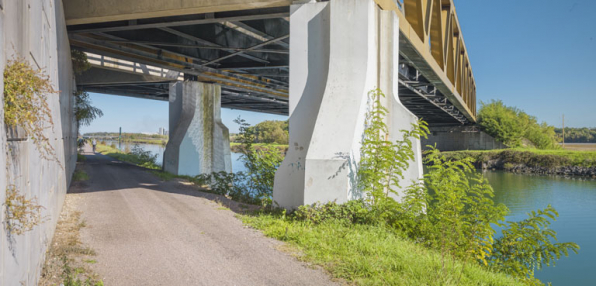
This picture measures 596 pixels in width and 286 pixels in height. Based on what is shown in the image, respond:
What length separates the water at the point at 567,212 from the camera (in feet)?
31.7

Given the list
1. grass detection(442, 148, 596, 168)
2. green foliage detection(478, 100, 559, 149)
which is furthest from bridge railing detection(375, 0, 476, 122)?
green foliage detection(478, 100, 559, 149)

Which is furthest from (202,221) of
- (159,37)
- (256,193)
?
(159,37)

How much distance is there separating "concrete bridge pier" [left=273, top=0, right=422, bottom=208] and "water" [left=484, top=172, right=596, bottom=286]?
504cm

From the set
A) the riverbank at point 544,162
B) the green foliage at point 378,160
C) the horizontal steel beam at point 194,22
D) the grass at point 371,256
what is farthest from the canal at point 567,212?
the grass at point 371,256

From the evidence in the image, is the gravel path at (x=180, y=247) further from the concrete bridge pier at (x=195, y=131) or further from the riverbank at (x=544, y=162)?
the riverbank at (x=544, y=162)

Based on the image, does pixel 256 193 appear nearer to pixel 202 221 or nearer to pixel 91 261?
pixel 202 221

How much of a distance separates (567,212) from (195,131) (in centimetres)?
1847

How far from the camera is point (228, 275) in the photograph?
4656 millimetres

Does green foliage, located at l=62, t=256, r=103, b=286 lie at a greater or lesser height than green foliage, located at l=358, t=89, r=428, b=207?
lesser

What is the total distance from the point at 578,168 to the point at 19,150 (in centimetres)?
4261

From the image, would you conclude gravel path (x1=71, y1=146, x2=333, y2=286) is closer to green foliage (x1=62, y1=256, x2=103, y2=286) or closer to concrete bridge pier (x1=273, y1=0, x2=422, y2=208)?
green foliage (x1=62, y1=256, x2=103, y2=286)

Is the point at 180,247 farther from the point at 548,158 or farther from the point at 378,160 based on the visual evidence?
the point at 548,158

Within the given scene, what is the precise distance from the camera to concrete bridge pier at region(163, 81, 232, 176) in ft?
63.2

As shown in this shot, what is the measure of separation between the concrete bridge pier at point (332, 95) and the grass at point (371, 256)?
3.58ft
